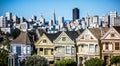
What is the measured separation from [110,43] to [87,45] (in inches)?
82.9

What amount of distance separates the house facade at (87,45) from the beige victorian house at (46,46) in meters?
2.68

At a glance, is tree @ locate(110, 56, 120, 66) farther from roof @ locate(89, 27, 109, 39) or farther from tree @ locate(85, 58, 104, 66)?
roof @ locate(89, 27, 109, 39)

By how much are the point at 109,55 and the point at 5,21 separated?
71269 mm

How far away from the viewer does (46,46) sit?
3919 cm

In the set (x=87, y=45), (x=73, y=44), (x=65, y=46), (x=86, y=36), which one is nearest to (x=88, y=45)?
(x=87, y=45)

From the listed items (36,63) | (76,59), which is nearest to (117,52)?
(76,59)

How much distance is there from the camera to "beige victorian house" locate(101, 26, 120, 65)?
36094mm

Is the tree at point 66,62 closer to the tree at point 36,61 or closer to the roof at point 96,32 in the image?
the tree at point 36,61

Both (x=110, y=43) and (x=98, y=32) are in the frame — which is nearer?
(x=110, y=43)

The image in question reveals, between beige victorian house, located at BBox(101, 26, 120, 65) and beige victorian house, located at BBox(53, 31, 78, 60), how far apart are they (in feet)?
9.29

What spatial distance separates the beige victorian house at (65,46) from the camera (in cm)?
3800

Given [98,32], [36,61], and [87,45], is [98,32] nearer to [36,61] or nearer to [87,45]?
[87,45]

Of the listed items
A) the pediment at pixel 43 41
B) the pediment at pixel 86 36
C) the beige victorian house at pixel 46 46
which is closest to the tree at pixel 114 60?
the pediment at pixel 86 36

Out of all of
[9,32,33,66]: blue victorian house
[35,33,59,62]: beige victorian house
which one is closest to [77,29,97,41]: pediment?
[35,33,59,62]: beige victorian house
